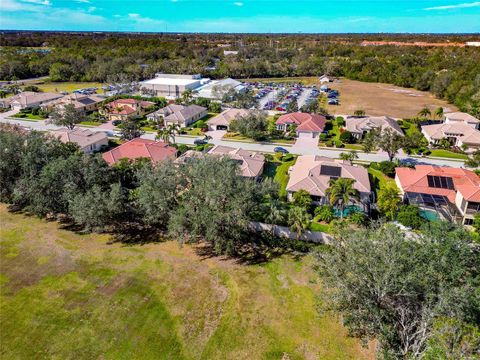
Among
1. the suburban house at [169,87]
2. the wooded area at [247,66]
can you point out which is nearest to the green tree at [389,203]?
the wooded area at [247,66]

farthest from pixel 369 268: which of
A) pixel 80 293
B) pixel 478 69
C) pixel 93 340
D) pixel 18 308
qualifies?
pixel 478 69

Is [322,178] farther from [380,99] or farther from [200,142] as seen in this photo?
[380,99]

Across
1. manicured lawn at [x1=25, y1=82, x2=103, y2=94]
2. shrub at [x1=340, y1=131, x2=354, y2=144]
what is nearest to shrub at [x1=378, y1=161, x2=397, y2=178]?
shrub at [x1=340, y1=131, x2=354, y2=144]

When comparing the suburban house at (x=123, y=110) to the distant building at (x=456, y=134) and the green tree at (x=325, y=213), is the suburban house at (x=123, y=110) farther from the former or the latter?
the distant building at (x=456, y=134)

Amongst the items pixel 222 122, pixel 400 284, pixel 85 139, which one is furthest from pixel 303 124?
pixel 400 284

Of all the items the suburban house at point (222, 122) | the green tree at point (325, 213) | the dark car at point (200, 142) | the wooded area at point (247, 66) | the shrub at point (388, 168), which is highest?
the wooded area at point (247, 66)

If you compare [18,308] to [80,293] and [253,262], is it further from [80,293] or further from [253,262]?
[253,262]
